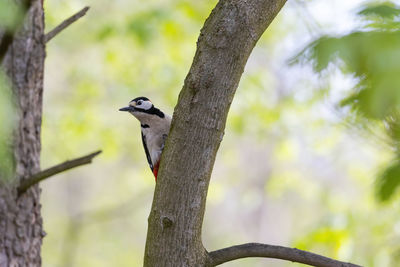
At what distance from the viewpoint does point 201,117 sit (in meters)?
1.98

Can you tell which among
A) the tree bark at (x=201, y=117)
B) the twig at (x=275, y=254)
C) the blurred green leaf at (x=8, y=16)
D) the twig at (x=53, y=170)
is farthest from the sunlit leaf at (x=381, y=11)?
the twig at (x=53, y=170)

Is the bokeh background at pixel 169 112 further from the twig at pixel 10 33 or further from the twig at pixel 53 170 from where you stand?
the twig at pixel 10 33

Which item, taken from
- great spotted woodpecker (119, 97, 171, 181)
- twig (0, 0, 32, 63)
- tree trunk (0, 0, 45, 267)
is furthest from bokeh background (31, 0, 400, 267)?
twig (0, 0, 32, 63)

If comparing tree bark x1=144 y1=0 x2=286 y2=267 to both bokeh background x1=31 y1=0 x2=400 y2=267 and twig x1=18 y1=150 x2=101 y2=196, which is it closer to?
twig x1=18 y1=150 x2=101 y2=196

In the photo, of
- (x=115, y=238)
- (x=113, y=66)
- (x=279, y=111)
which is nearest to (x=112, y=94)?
(x=113, y=66)

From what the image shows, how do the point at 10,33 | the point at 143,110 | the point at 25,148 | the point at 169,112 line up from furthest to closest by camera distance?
1. the point at 169,112
2. the point at 143,110
3. the point at 25,148
4. the point at 10,33

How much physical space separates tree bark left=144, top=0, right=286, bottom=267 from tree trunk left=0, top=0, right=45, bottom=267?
102cm

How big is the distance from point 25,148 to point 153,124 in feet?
4.70

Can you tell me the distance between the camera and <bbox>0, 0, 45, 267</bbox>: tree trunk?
2.68m

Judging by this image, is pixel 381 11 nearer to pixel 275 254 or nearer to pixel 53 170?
pixel 275 254

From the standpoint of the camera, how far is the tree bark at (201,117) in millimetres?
1973

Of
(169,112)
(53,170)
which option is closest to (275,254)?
(53,170)

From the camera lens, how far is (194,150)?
1990mm

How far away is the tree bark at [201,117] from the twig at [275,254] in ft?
0.55
